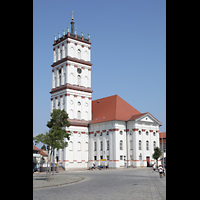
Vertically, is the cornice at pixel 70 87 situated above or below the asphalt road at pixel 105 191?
above

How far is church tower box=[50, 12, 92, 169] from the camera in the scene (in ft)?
219

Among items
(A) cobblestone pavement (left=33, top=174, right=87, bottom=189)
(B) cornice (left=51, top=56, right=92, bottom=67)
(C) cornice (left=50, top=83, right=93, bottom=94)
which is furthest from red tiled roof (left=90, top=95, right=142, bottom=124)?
(A) cobblestone pavement (left=33, top=174, right=87, bottom=189)

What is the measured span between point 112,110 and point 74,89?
1099 centimetres

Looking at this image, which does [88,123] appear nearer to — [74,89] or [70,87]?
[74,89]

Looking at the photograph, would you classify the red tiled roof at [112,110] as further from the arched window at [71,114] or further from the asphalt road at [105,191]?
the asphalt road at [105,191]

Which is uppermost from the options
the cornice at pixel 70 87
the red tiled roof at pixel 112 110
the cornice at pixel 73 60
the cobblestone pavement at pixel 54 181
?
the cornice at pixel 73 60

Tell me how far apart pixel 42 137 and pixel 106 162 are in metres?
37.1

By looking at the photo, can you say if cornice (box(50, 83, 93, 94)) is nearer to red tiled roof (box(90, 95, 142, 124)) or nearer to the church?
the church

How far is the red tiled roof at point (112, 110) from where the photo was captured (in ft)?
226

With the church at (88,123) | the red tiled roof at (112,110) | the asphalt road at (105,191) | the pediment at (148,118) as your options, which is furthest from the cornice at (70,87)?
the asphalt road at (105,191)

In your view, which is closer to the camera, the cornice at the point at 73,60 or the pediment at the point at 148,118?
the pediment at the point at 148,118

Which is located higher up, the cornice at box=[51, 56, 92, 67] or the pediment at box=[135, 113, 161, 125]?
the cornice at box=[51, 56, 92, 67]

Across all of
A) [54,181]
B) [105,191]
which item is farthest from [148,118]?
[105,191]

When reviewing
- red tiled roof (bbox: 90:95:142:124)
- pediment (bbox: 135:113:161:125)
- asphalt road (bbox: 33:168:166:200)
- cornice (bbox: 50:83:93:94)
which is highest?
cornice (bbox: 50:83:93:94)
